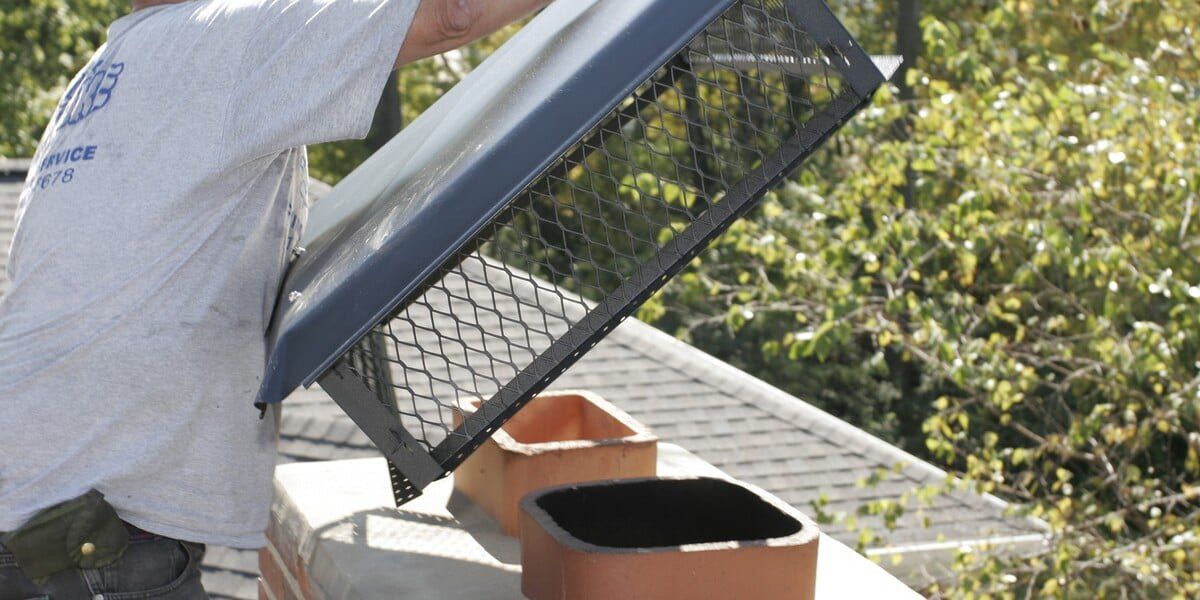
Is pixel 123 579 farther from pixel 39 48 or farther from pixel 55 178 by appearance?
pixel 39 48

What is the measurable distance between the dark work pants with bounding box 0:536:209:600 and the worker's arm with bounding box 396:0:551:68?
0.80 m

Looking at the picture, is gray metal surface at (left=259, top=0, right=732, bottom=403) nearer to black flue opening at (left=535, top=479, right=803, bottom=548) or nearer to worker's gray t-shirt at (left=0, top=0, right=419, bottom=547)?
worker's gray t-shirt at (left=0, top=0, right=419, bottom=547)

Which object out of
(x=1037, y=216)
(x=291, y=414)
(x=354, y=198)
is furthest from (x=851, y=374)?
(x=354, y=198)

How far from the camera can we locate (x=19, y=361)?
6.16ft

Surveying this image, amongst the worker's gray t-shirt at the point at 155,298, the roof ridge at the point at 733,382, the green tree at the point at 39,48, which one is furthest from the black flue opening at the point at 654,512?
the green tree at the point at 39,48

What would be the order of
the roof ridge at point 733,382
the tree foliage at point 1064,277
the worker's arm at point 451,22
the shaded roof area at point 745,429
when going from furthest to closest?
the roof ridge at point 733,382
the shaded roof area at point 745,429
the tree foliage at point 1064,277
the worker's arm at point 451,22

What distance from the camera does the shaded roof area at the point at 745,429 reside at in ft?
20.4

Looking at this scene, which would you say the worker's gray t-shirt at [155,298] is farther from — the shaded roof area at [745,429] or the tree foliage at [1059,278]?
the tree foliage at [1059,278]

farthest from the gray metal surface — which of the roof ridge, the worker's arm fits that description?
the roof ridge

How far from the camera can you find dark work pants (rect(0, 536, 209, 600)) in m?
1.86

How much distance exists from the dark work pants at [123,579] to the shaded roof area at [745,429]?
134 inches

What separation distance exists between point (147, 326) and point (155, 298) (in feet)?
0.13

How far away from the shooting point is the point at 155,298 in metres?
1.81

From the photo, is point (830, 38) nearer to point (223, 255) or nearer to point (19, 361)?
point (223, 255)
